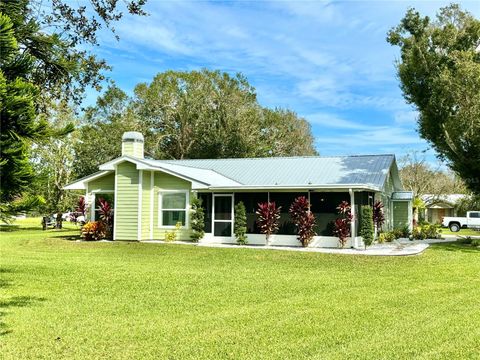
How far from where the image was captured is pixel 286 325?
619 centimetres

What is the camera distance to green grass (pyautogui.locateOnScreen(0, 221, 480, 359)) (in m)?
5.20

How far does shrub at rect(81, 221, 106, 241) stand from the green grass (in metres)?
5.56

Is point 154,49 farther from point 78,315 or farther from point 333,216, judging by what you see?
point 333,216

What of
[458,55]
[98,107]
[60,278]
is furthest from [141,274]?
[98,107]

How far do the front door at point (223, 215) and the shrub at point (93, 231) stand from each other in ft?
16.0

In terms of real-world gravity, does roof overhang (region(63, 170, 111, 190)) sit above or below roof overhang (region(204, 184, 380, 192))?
above

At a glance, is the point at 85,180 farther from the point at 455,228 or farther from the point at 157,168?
the point at 455,228

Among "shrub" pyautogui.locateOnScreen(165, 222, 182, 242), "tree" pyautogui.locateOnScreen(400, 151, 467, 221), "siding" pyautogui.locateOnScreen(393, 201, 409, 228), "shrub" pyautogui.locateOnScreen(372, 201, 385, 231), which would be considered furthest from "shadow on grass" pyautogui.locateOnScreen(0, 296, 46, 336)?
"tree" pyautogui.locateOnScreen(400, 151, 467, 221)

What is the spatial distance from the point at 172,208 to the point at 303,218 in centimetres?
580

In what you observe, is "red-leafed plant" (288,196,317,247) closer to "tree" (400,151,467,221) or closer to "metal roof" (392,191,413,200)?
"metal roof" (392,191,413,200)

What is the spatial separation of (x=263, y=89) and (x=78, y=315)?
114 feet

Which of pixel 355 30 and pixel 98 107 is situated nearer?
pixel 355 30

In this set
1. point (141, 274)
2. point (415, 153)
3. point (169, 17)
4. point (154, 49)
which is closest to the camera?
point (169, 17)

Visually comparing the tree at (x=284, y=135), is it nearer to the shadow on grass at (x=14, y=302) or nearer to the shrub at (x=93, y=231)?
the shrub at (x=93, y=231)
